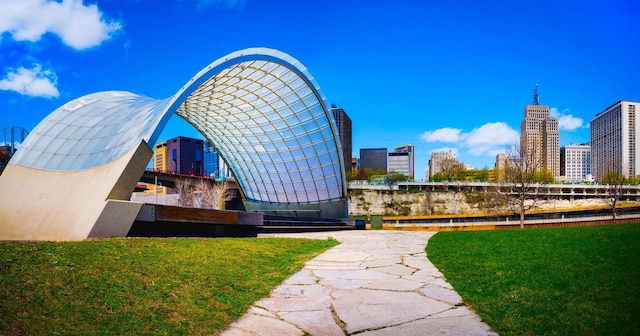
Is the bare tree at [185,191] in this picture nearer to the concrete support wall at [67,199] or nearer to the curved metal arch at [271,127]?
the curved metal arch at [271,127]

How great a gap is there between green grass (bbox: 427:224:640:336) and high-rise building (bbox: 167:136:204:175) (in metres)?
170

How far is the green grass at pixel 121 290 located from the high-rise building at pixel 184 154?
16905cm

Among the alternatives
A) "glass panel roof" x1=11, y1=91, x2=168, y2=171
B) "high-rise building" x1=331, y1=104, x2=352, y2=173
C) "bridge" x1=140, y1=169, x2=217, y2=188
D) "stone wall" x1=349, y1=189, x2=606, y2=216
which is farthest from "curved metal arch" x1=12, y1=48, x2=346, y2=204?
"high-rise building" x1=331, y1=104, x2=352, y2=173

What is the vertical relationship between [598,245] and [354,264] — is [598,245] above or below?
above

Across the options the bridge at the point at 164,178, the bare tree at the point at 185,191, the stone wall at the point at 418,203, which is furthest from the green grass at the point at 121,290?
the stone wall at the point at 418,203

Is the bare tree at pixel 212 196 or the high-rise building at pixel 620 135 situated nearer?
the bare tree at pixel 212 196

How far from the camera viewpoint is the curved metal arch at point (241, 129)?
61.6ft

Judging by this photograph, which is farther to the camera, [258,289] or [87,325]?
[258,289]

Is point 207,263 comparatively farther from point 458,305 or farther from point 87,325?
point 458,305

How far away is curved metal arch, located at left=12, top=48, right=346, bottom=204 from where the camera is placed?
18781mm

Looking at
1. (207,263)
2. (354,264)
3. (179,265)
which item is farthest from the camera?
(354,264)

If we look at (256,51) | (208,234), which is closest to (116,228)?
(208,234)

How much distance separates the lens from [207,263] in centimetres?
950

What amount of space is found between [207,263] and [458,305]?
551 cm
